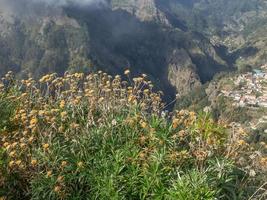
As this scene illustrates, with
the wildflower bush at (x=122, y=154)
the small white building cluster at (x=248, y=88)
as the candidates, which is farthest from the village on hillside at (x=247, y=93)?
the wildflower bush at (x=122, y=154)

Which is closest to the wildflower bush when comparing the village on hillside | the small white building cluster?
the village on hillside

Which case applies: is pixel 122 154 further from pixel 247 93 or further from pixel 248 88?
pixel 248 88

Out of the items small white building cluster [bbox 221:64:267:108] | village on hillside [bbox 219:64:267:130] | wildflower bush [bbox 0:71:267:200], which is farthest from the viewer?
small white building cluster [bbox 221:64:267:108]

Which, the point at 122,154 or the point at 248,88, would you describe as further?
the point at 248,88

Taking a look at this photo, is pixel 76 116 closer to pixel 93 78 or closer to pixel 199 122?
pixel 93 78

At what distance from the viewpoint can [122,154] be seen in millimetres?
9727

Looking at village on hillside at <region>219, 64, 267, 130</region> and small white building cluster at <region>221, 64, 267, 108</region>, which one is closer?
Result: village on hillside at <region>219, 64, 267, 130</region>

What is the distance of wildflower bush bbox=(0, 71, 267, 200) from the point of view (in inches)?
361

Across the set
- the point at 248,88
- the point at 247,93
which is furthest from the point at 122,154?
the point at 248,88

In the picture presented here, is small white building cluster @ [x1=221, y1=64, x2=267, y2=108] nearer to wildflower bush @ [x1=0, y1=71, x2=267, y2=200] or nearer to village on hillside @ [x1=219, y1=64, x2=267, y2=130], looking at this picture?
village on hillside @ [x1=219, y1=64, x2=267, y2=130]

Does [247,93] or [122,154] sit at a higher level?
[122,154]

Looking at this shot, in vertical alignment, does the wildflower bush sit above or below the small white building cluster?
above

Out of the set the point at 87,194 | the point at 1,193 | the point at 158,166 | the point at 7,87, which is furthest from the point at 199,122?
the point at 7,87

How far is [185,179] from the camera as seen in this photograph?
344 inches
